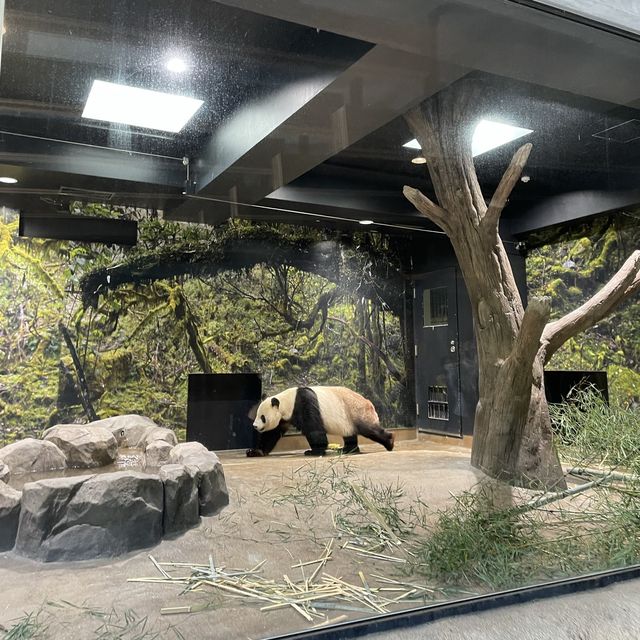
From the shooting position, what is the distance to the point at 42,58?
94 centimetres

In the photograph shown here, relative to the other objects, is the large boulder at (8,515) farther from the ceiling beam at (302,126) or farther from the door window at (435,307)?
the door window at (435,307)

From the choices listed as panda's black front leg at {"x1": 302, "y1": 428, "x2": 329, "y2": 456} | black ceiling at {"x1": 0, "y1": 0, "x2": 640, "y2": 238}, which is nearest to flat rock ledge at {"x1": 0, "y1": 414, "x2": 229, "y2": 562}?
panda's black front leg at {"x1": 302, "y1": 428, "x2": 329, "y2": 456}

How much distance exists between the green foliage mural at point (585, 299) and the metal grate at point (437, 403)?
39cm

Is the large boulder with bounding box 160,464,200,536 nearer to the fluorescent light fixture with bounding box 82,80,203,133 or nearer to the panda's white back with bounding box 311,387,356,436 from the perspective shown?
the panda's white back with bounding box 311,387,356,436

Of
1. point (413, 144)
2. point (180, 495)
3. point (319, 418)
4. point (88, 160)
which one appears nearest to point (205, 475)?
point (180, 495)

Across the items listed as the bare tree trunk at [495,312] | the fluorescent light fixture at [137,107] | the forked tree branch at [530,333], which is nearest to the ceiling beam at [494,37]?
the bare tree trunk at [495,312]

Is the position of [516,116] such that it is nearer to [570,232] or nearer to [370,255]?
[570,232]

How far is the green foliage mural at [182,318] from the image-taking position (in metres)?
0.92

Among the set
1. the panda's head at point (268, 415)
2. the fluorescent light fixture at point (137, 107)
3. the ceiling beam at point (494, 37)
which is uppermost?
the ceiling beam at point (494, 37)

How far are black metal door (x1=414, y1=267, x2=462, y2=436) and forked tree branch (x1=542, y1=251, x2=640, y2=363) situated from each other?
0.30m

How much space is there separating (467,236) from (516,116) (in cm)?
40

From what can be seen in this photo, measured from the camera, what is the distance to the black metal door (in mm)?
1400

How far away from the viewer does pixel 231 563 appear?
93cm

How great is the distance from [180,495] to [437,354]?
75cm
